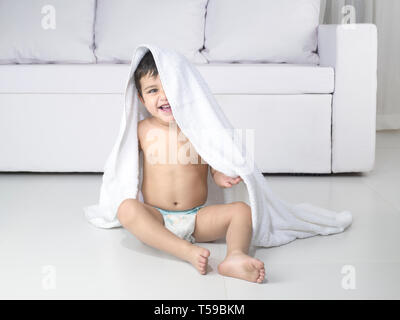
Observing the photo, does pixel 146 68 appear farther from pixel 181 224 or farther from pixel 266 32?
pixel 266 32

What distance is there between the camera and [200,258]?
1.27m

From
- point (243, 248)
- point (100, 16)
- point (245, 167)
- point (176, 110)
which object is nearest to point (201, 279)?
point (243, 248)

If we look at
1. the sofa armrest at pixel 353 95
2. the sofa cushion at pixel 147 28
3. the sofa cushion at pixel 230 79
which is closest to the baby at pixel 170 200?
the sofa cushion at pixel 230 79

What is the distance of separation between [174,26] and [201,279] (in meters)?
1.50

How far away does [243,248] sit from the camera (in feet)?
4.35

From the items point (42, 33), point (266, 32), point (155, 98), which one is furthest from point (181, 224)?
point (42, 33)

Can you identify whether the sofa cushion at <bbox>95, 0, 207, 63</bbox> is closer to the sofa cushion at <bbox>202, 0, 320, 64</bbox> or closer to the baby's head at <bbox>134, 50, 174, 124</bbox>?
the sofa cushion at <bbox>202, 0, 320, 64</bbox>

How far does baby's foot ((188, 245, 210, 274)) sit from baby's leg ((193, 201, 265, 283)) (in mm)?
34

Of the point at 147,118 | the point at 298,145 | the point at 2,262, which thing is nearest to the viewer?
the point at 2,262

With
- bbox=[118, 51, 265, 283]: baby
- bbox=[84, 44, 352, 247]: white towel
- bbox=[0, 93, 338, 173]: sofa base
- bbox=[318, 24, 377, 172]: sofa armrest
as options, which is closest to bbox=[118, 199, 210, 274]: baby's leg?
bbox=[118, 51, 265, 283]: baby

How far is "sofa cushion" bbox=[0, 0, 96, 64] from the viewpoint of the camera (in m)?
2.49

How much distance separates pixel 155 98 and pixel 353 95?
0.95 metres

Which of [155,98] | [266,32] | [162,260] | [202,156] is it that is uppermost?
[266,32]

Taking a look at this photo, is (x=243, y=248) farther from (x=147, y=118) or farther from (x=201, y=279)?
(x=147, y=118)
